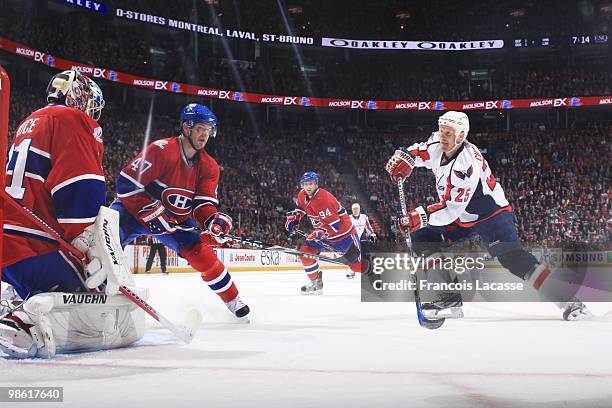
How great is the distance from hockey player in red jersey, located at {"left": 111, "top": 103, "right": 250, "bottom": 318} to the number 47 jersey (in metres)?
1.49

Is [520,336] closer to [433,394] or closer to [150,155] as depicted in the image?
[433,394]

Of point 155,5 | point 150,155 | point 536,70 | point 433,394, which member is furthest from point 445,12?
point 433,394

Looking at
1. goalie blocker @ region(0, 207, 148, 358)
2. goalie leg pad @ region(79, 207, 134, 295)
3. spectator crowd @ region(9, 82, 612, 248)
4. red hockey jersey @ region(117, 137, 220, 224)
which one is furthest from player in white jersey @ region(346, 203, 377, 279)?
goalie leg pad @ region(79, 207, 134, 295)

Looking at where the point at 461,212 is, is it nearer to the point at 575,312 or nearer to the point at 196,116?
the point at 575,312

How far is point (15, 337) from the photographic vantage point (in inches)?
102

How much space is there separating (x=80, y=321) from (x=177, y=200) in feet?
6.09

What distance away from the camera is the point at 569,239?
21078mm

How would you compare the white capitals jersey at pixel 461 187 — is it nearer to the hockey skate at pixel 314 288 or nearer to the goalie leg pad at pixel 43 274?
the goalie leg pad at pixel 43 274

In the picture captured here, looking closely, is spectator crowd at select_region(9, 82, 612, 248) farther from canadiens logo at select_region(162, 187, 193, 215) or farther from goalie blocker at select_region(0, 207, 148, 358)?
goalie blocker at select_region(0, 207, 148, 358)

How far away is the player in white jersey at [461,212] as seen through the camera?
460cm

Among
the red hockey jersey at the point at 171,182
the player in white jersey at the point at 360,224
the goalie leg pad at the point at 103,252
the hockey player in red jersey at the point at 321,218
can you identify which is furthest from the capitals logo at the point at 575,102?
the goalie leg pad at the point at 103,252

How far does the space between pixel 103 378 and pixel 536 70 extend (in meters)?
28.9

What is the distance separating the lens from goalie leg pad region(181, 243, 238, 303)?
4359mm

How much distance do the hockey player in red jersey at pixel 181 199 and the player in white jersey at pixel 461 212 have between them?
4.36 feet
